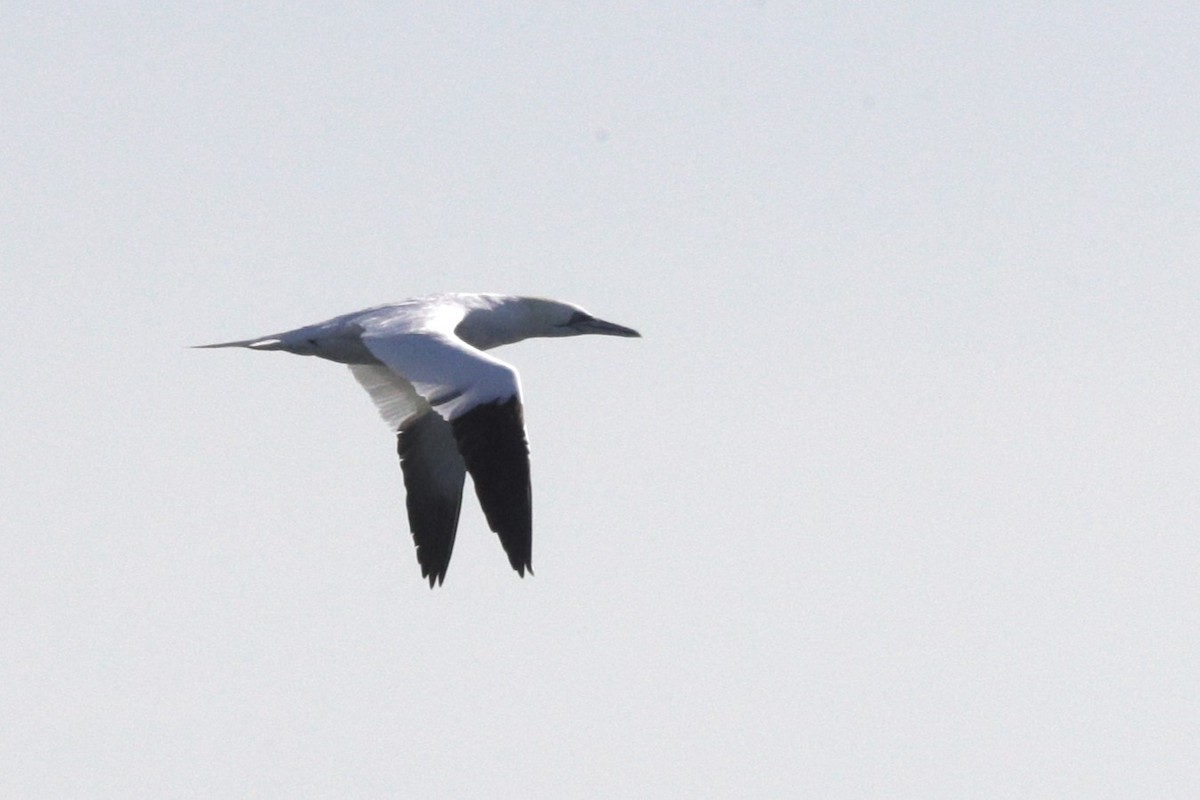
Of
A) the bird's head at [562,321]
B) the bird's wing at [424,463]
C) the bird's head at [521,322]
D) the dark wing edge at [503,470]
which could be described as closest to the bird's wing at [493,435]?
the dark wing edge at [503,470]

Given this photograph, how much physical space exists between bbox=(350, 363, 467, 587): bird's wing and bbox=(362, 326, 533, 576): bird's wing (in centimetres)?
410

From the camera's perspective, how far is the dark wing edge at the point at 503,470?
2358 centimetres

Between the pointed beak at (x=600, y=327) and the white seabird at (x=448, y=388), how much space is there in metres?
0.01

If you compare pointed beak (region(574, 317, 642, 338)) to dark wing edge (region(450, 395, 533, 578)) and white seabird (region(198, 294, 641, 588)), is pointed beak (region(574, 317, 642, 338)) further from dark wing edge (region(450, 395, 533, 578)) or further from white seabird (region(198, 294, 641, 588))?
dark wing edge (region(450, 395, 533, 578))

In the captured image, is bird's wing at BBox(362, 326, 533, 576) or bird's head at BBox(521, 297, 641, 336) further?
bird's head at BBox(521, 297, 641, 336)

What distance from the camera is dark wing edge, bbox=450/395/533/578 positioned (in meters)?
23.6

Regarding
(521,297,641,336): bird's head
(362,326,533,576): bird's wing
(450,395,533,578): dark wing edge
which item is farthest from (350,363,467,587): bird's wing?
(450,395,533,578): dark wing edge

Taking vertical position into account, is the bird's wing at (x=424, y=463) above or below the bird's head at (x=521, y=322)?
below

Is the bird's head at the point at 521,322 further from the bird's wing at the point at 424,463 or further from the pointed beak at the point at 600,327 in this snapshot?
the bird's wing at the point at 424,463

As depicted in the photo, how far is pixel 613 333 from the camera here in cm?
2967

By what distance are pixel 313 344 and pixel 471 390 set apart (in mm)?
3607

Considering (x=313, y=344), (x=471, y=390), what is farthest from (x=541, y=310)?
(x=471, y=390)

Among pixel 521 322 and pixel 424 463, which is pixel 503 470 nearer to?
pixel 424 463

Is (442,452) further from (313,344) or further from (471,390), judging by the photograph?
(471,390)
